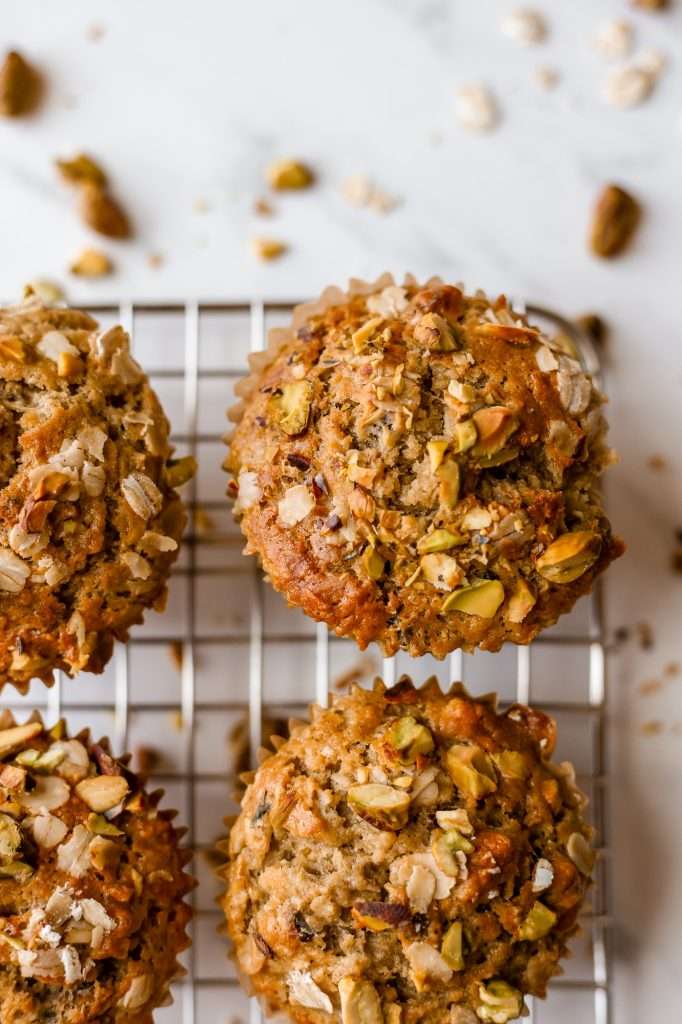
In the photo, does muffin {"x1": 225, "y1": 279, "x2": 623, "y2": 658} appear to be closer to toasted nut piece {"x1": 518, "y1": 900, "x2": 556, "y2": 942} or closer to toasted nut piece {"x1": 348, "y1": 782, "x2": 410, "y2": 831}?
toasted nut piece {"x1": 348, "y1": 782, "x2": 410, "y2": 831}

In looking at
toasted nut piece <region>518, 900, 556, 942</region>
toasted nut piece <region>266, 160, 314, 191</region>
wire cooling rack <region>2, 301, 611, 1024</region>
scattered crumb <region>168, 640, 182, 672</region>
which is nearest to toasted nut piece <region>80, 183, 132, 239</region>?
wire cooling rack <region>2, 301, 611, 1024</region>

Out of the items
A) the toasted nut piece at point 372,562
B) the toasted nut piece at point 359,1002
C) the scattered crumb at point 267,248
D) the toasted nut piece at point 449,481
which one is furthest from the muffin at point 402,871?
the scattered crumb at point 267,248

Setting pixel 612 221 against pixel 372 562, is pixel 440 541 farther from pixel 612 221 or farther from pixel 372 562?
pixel 612 221

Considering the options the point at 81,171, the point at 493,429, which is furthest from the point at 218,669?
the point at 81,171

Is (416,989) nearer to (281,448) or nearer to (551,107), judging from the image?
(281,448)

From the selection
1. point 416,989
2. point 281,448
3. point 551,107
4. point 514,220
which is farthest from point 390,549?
point 551,107

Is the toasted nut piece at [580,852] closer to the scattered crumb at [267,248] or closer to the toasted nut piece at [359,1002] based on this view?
the toasted nut piece at [359,1002]
